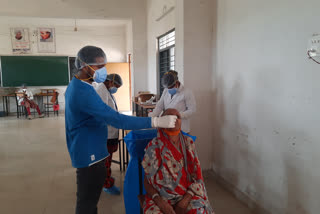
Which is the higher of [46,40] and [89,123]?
[46,40]

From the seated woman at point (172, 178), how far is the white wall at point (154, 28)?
10.4ft

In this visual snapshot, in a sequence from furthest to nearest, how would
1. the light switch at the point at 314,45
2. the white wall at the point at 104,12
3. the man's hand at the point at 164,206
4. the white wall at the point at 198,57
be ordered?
the white wall at the point at 104,12 → the white wall at the point at 198,57 → the light switch at the point at 314,45 → the man's hand at the point at 164,206

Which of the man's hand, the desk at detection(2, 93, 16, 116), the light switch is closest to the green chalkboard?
the desk at detection(2, 93, 16, 116)

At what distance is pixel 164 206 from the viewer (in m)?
1.36

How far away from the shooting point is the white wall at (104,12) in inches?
193

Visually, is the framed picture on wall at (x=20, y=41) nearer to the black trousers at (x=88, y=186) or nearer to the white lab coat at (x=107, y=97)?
the white lab coat at (x=107, y=97)

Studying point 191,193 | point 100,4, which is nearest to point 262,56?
point 191,193

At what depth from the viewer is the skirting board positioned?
209cm

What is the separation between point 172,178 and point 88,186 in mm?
559

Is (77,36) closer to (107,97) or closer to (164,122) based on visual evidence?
(107,97)

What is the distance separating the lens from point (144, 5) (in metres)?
5.74

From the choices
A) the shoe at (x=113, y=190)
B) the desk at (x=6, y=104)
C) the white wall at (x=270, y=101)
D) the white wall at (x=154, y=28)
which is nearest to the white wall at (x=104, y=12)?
the white wall at (x=154, y=28)

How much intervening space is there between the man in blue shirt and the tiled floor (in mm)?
929

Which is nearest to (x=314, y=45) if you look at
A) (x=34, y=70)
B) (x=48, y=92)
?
(x=48, y=92)
